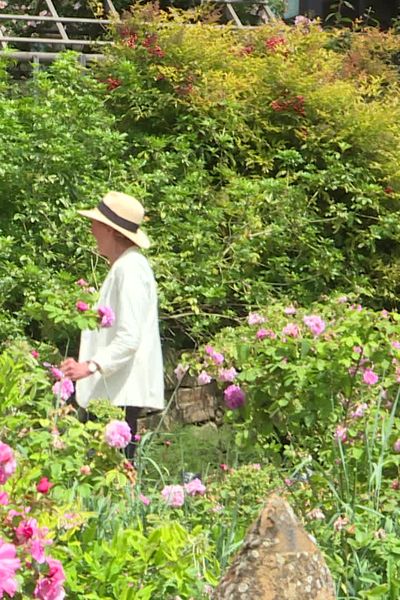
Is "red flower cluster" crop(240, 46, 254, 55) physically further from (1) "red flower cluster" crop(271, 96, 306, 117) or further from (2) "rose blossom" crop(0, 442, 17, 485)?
(2) "rose blossom" crop(0, 442, 17, 485)

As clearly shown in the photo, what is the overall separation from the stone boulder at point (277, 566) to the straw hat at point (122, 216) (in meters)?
2.50

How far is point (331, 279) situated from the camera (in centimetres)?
732

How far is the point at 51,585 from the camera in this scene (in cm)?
207

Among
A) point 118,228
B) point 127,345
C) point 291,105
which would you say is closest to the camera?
point 127,345

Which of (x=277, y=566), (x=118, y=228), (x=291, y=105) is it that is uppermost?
(x=277, y=566)

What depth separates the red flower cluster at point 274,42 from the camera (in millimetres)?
8084

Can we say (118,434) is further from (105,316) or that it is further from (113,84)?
(113,84)

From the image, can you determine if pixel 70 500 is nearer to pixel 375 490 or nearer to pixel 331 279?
pixel 375 490

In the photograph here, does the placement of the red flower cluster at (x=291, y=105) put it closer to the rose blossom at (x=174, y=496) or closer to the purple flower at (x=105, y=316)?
the purple flower at (x=105, y=316)

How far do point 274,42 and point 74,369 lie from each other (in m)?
4.85

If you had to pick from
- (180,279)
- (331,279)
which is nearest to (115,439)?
(180,279)

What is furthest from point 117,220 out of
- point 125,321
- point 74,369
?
point 74,369

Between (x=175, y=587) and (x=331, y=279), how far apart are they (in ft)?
16.5

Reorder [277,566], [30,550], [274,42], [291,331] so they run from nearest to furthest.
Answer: [277,566] → [30,550] → [291,331] → [274,42]
